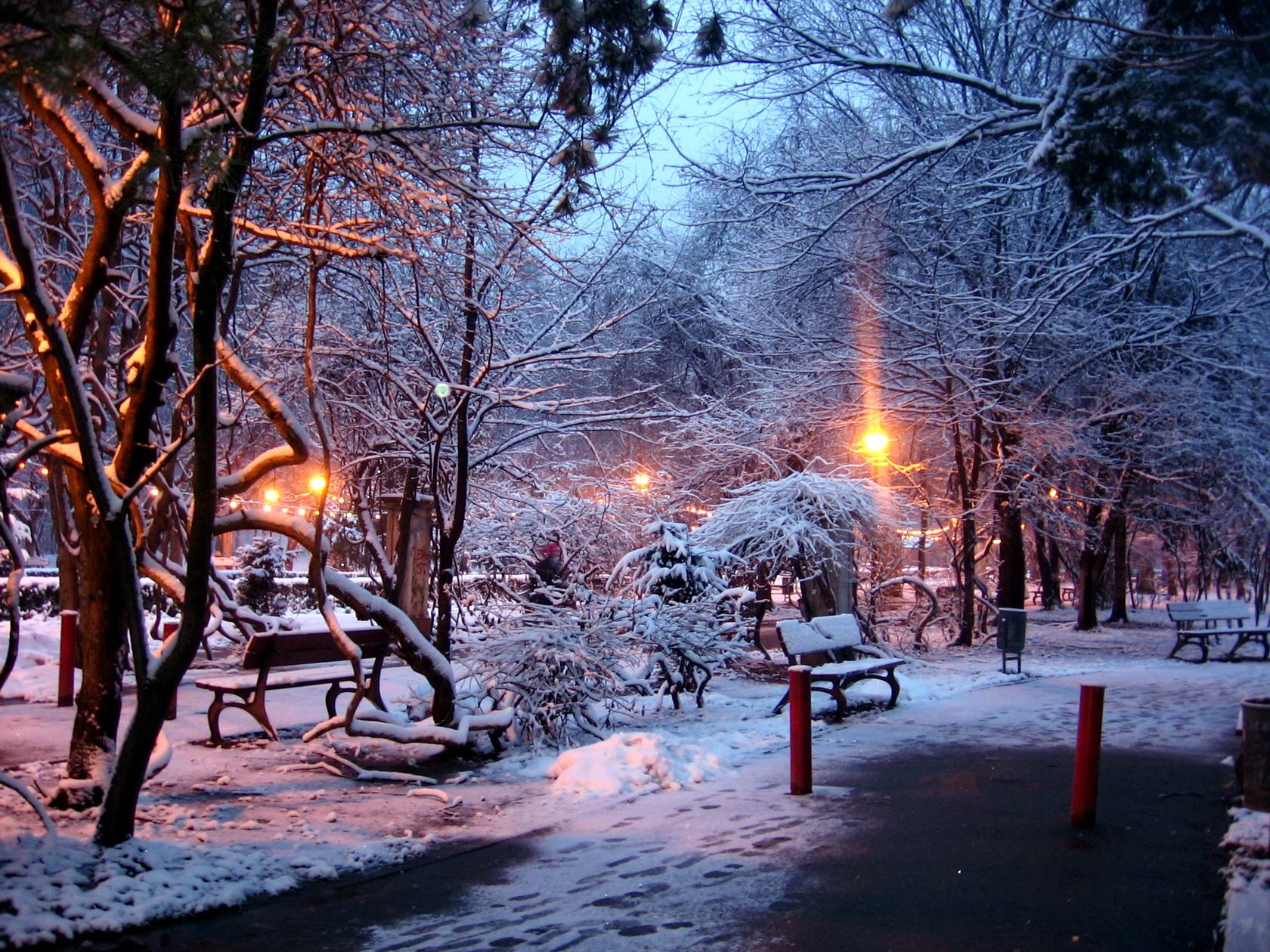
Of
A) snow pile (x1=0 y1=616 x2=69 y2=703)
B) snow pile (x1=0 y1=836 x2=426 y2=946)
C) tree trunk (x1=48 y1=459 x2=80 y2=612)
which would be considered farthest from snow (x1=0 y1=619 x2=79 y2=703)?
snow pile (x1=0 y1=836 x2=426 y2=946)

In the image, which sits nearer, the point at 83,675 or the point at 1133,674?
the point at 83,675

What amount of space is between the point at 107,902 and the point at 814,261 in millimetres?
17356

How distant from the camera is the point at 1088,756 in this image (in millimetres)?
6426

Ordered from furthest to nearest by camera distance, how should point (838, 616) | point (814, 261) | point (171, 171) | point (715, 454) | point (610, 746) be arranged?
point (715, 454)
point (814, 261)
point (838, 616)
point (610, 746)
point (171, 171)

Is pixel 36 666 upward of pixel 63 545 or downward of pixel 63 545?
downward

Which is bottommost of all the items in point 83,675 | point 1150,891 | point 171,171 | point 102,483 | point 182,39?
point 1150,891

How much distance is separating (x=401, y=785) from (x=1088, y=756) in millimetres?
4749

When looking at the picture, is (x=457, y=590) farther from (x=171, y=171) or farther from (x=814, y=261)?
(x=814, y=261)


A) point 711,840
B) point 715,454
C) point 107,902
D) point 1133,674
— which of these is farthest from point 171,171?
point 715,454

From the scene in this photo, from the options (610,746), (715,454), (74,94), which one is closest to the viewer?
(74,94)

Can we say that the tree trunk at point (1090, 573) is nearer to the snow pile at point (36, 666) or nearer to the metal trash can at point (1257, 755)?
the metal trash can at point (1257, 755)

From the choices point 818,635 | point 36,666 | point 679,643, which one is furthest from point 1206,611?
point 36,666

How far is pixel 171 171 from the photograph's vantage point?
503cm

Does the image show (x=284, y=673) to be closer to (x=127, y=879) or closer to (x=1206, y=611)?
(x=127, y=879)
